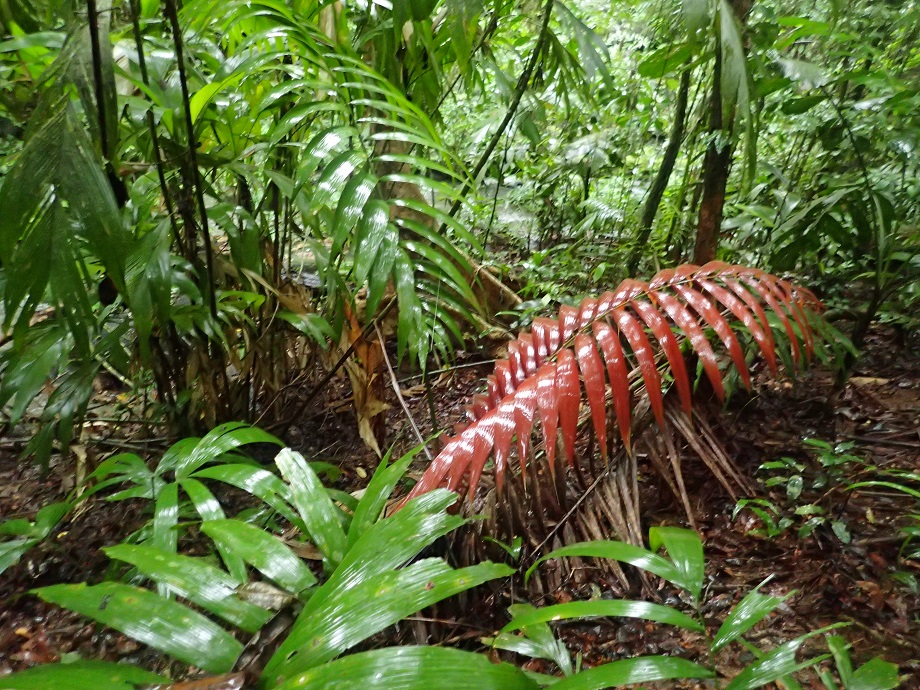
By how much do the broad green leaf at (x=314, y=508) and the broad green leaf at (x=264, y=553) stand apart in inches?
2.7

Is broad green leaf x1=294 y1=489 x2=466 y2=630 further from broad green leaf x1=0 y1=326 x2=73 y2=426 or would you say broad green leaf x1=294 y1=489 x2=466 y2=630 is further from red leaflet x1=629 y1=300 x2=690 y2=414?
broad green leaf x1=0 y1=326 x2=73 y2=426

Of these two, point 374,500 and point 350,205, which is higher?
point 350,205

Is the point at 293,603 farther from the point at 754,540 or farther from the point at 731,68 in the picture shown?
the point at 731,68

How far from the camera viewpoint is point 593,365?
929 mm

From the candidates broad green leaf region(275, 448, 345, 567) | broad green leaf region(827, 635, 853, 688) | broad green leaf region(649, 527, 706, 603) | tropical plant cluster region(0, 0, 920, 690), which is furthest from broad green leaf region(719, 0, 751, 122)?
broad green leaf region(275, 448, 345, 567)

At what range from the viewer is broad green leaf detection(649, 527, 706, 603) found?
2.54 ft

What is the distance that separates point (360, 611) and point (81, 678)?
10.9 inches

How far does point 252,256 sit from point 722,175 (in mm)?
1354

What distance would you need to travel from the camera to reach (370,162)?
1.15 m

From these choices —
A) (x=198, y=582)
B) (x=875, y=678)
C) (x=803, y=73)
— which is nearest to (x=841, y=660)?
(x=875, y=678)

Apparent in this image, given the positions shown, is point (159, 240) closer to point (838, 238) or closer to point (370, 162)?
point (370, 162)

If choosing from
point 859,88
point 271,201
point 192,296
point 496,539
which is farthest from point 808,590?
point 859,88

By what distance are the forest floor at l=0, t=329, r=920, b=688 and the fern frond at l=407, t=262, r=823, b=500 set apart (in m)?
0.30

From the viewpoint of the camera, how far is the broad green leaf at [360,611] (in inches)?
22.1
